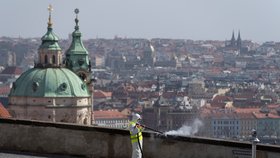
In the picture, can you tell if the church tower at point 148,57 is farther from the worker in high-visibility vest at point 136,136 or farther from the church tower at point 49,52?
the worker in high-visibility vest at point 136,136

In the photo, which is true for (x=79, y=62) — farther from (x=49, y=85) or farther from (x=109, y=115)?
(x=109, y=115)

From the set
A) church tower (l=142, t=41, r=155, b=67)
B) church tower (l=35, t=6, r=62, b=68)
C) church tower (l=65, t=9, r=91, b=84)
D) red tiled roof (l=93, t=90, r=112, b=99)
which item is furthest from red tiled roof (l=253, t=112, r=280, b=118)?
church tower (l=142, t=41, r=155, b=67)

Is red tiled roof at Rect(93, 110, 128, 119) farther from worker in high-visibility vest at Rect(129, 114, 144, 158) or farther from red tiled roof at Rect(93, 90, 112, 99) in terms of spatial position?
worker in high-visibility vest at Rect(129, 114, 144, 158)

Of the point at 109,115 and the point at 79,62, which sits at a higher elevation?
the point at 79,62

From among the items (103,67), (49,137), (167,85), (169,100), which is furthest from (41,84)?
(103,67)

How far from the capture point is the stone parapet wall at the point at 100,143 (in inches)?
344

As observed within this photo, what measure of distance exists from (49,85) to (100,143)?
1965 cm

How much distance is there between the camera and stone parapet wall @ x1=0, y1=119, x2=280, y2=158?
28.7ft

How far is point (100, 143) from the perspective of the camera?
9.16 metres

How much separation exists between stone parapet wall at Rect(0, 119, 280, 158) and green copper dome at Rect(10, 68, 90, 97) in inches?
745

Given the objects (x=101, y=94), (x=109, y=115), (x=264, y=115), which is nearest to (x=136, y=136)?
(x=109, y=115)

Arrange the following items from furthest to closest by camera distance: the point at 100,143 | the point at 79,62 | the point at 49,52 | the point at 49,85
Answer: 1. the point at 79,62
2. the point at 49,52
3. the point at 49,85
4. the point at 100,143

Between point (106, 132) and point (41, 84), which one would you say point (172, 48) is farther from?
point (106, 132)

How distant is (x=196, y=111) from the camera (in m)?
77.9
